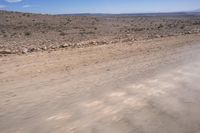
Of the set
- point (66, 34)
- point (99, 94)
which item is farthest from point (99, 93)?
point (66, 34)

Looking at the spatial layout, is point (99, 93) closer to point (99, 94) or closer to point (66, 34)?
point (99, 94)

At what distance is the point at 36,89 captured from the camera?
6957mm

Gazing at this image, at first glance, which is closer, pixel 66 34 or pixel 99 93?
pixel 99 93

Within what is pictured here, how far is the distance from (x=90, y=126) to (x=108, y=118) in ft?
1.42

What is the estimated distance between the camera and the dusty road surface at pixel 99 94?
16.6 feet

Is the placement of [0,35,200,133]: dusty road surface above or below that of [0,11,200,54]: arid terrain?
above

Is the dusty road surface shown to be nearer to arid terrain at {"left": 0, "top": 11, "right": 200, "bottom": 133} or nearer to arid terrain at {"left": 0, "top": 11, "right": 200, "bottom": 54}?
arid terrain at {"left": 0, "top": 11, "right": 200, "bottom": 133}

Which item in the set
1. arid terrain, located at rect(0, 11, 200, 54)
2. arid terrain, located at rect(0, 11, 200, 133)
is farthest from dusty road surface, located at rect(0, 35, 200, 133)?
arid terrain, located at rect(0, 11, 200, 54)

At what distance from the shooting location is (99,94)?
6.59 meters

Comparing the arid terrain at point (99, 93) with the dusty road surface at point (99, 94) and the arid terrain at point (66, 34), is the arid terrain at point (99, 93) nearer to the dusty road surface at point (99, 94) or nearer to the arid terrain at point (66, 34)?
the dusty road surface at point (99, 94)

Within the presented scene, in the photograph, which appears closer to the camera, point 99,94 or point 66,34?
point 99,94

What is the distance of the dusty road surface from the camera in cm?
505

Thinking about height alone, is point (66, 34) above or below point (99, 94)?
below

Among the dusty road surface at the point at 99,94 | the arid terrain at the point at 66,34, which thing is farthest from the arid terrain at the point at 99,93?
the arid terrain at the point at 66,34
